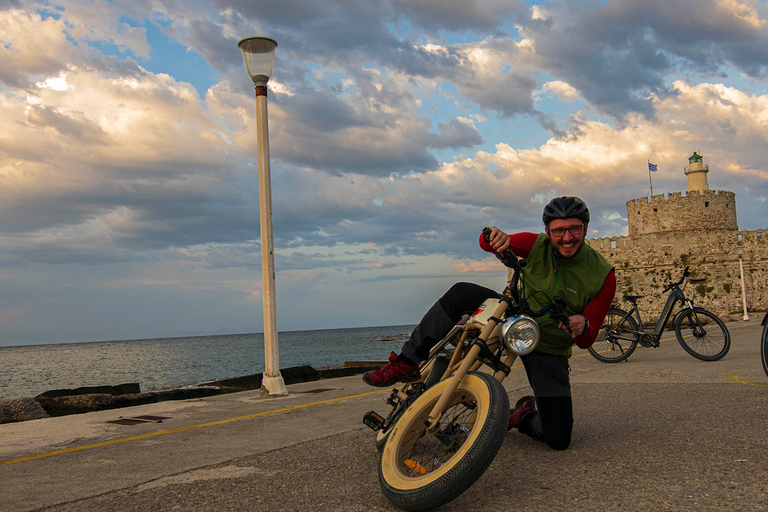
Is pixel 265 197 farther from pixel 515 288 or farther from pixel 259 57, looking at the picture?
pixel 515 288

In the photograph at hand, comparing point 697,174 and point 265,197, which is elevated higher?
point 697,174

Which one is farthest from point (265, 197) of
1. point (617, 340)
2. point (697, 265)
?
point (697, 265)

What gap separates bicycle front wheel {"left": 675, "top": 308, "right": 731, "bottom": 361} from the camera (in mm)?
8125

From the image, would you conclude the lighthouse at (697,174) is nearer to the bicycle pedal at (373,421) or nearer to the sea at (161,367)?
the sea at (161,367)

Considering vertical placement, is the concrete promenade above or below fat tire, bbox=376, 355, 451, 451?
below

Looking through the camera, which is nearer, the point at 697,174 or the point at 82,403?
the point at 82,403

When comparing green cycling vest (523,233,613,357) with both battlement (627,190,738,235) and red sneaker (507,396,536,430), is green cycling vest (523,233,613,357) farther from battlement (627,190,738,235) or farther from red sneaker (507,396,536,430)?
battlement (627,190,738,235)

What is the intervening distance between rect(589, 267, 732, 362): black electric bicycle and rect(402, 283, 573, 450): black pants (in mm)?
5296

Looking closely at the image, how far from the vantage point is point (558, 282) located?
3.27 metres

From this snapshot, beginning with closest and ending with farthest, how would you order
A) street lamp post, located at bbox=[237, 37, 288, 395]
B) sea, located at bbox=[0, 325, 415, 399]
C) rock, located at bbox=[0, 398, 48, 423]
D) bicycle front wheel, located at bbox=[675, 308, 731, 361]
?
1. rock, located at bbox=[0, 398, 48, 423]
2. street lamp post, located at bbox=[237, 37, 288, 395]
3. bicycle front wheel, located at bbox=[675, 308, 731, 361]
4. sea, located at bbox=[0, 325, 415, 399]

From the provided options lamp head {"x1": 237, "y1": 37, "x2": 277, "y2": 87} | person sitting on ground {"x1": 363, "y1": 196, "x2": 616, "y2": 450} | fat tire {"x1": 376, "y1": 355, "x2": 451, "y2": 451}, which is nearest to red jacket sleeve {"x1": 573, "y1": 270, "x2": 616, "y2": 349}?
person sitting on ground {"x1": 363, "y1": 196, "x2": 616, "y2": 450}

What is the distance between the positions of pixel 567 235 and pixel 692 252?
4388 centimetres

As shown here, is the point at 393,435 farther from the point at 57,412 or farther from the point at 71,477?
the point at 57,412

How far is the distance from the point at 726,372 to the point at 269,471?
5.92 meters
